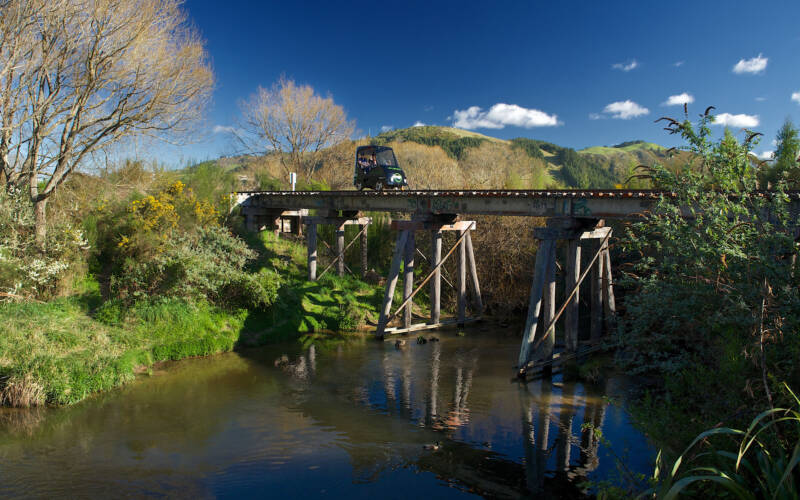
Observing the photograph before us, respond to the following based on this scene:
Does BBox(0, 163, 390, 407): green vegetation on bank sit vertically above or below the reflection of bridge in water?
above

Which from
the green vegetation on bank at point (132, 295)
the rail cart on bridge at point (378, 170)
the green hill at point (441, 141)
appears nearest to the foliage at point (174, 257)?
the green vegetation on bank at point (132, 295)

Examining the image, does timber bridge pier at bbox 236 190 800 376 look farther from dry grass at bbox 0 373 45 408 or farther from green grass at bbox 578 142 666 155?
green grass at bbox 578 142 666 155

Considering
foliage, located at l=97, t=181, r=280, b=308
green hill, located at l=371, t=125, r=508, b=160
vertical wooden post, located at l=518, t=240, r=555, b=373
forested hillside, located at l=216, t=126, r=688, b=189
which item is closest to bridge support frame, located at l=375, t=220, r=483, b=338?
vertical wooden post, located at l=518, t=240, r=555, b=373

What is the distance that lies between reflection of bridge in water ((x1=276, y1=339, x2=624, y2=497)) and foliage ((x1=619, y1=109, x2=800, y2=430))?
4.46 feet

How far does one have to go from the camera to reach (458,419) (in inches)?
330

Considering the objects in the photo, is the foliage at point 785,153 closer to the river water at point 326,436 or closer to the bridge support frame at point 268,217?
the river water at point 326,436

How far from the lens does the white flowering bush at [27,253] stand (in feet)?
35.9

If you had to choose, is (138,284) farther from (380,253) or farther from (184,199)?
(380,253)

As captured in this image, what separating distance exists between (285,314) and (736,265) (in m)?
11.5

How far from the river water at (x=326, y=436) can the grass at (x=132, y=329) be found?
1.50ft

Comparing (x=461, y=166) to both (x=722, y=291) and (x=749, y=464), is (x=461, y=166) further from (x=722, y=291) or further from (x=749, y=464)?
(x=749, y=464)

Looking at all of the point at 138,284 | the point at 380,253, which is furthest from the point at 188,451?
the point at 380,253

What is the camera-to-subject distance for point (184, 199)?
50.3 ft

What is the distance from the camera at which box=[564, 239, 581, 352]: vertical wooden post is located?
10453mm
